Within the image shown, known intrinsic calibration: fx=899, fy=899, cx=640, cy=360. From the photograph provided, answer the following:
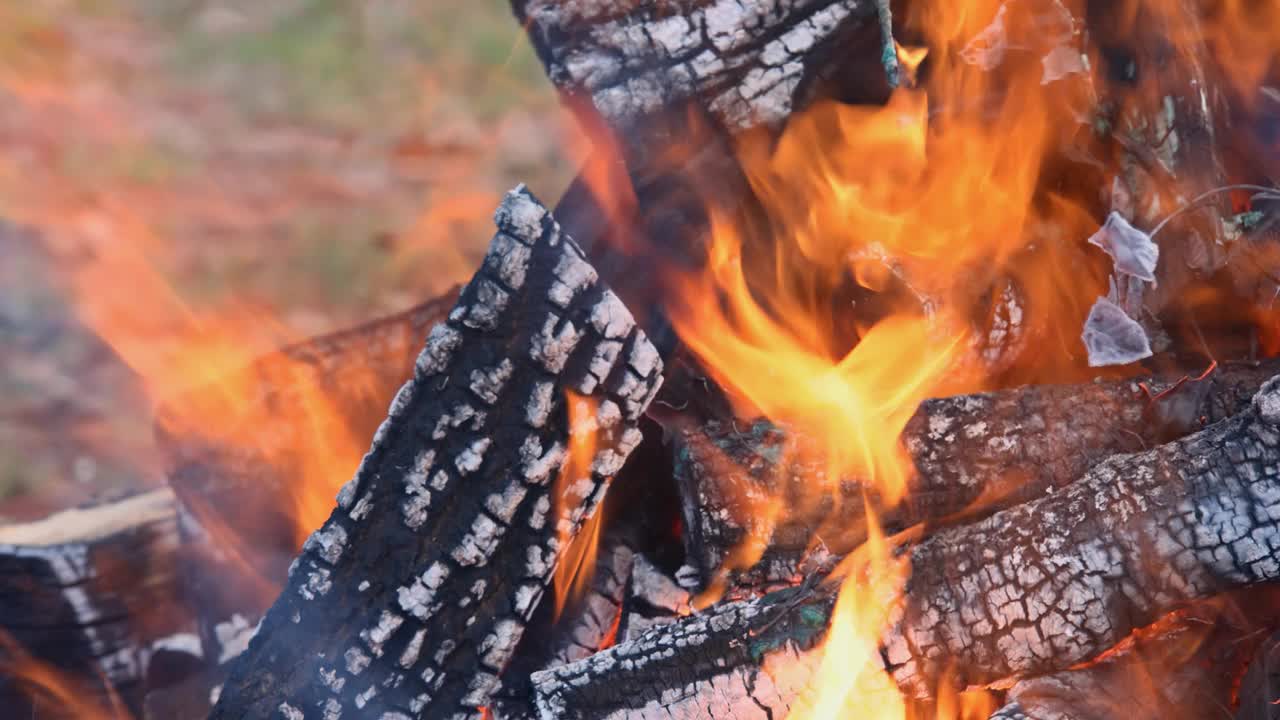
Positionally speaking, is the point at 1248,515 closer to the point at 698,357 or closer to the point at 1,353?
the point at 698,357

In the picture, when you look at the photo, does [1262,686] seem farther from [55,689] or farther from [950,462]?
[55,689]

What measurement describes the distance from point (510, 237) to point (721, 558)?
0.92 m

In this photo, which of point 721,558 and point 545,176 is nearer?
point 721,558

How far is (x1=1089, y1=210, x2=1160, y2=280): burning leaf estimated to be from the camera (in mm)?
2389

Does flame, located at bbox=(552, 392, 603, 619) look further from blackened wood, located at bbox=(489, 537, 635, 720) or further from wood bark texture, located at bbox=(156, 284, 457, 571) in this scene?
wood bark texture, located at bbox=(156, 284, 457, 571)

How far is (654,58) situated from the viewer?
232cm

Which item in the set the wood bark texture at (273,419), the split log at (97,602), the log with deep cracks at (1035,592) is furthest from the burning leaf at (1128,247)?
the split log at (97,602)

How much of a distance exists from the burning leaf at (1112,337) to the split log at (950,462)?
174mm

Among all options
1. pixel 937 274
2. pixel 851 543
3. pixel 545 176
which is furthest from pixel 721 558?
pixel 545 176

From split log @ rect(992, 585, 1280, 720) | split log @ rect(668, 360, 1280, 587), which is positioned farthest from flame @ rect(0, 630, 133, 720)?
split log @ rect(992, 585, 1280, 720)

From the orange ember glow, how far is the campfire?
0.01m

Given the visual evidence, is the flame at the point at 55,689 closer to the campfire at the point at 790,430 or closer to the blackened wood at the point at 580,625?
the campfire at the point at 790,430

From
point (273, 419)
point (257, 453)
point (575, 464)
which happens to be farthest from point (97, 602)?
point (575, 464)

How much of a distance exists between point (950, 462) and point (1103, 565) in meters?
0.43
